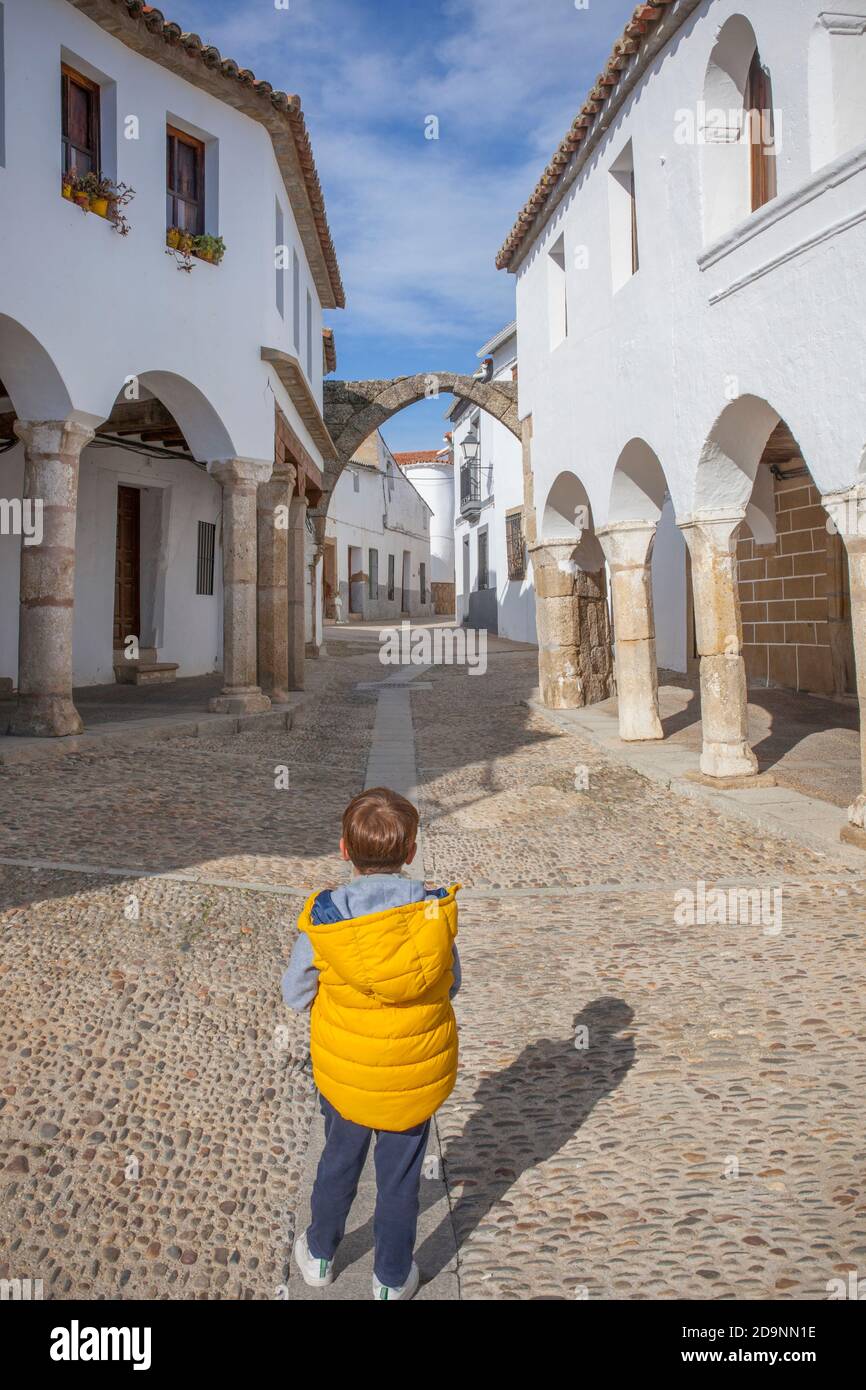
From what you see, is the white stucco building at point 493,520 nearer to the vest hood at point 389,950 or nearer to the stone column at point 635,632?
the stone column at point 635,632

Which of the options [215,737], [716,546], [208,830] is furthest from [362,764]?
[716,546]

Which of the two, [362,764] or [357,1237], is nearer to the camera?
[357,1237]

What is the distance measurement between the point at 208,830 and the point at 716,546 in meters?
4.15

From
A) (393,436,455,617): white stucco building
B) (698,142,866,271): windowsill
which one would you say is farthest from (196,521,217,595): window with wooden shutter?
(393,436,455,617): white stucco building

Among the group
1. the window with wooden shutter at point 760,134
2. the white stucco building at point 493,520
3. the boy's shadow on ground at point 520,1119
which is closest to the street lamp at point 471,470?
the white stucco building at point 493,520

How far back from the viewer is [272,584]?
38.1 feet

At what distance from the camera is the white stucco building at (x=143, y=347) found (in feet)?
25.9

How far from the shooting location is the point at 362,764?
858cm

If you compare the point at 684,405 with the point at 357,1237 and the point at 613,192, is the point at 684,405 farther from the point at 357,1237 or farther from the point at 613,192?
the point at 357,1237

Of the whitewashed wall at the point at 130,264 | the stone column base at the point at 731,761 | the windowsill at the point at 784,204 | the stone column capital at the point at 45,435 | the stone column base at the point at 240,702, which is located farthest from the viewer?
the stone column base at the point at 240,702

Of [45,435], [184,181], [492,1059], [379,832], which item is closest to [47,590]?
[45,435]

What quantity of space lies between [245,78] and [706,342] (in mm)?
5435

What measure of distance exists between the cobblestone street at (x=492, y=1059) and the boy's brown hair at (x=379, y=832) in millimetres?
842

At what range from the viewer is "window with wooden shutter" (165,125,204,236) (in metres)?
9.53
